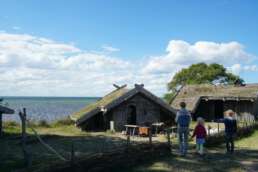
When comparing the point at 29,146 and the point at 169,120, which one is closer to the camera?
the point at 29,146

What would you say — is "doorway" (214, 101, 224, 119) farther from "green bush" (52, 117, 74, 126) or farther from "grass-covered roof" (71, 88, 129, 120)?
"green bush" (52, 117, 74, 126)

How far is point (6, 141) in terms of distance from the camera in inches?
902

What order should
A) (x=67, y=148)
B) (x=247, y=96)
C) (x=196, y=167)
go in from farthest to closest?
(x=247, y=96) < (x=67, y=148) < (x=196, y=167)

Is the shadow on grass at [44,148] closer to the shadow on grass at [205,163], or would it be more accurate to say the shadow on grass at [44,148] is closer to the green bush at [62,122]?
the shadow on grass at [205,163]

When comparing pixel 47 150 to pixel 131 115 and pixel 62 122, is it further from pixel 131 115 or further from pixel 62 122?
pixel 62 122

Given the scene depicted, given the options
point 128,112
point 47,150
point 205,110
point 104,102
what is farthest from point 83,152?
point 205,110

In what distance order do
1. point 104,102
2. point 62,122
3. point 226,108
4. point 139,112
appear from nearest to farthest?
point 139,112 < point 104,102 < point 62,122 < point 226,108

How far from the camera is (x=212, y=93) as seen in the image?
38.5 metres

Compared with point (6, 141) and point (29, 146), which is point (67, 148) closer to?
point (29, 146)

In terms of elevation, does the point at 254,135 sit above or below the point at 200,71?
below

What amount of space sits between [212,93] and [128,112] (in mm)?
12035

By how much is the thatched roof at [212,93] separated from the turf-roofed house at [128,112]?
759 cm

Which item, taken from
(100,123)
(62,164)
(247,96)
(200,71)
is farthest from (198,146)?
(200,71)

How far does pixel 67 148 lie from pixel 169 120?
13.2 meters
